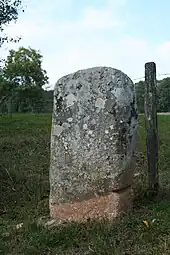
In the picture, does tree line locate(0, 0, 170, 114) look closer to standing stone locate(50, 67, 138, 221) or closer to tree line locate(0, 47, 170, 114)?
tree line locate(0, 47, 170, 114)

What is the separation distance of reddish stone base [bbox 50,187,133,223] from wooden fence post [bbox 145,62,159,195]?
66 centimetres

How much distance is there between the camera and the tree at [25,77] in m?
29.0

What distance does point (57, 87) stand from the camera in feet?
17.7

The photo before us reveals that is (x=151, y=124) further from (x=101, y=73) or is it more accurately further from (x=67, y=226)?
(x=67, y=226)

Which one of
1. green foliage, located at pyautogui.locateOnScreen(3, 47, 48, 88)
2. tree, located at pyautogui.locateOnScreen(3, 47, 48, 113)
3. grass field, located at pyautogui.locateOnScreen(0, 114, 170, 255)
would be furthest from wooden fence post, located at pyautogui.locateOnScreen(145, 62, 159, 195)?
green foliage, located at pyautogui.locateOnScreen(3, 47, 48, 88)

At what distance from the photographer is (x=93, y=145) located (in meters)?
5.06

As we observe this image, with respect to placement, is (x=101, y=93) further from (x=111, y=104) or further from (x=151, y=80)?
(x=151, y=80)

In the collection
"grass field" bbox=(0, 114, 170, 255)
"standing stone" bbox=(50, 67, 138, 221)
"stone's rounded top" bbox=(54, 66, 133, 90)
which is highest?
"stone's rounded top" bbox=(54, 66, 133, 90)

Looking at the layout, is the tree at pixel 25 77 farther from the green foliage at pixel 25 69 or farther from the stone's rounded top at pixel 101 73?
the stone's rounded top at pixel 101 73

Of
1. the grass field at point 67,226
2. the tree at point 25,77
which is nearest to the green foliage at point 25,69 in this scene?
the tree at point 25,77

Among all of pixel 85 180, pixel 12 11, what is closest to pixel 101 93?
pixel 85 180

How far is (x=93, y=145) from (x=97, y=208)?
687mm

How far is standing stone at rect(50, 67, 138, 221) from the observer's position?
5000 millimetres

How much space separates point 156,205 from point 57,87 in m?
1.77
